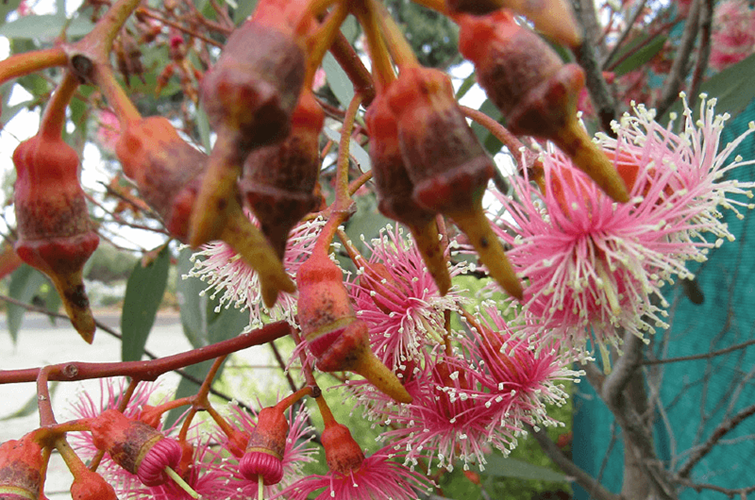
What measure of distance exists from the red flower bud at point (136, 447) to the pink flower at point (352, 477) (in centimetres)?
17

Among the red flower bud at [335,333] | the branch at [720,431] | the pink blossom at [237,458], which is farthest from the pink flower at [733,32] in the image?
the red flower bud at [335,333]

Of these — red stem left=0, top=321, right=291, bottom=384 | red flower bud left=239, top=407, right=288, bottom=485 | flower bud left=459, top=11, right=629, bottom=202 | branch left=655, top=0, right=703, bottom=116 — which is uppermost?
branch left=655, top=0, right=703, bottom=116

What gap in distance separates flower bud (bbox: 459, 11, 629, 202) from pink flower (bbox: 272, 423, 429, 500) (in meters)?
0.50

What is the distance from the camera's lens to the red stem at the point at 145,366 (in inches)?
24.2

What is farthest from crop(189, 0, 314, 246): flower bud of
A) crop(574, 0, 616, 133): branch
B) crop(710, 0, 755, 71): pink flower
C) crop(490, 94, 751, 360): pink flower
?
crop(710, 0, 755, 71): pink flower

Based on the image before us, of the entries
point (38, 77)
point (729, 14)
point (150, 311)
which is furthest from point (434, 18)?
point (150, 311)

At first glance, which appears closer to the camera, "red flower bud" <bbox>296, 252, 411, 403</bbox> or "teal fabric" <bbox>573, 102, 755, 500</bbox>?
"red flower bud" <bbox>296, 252, 411, 403</bbox>

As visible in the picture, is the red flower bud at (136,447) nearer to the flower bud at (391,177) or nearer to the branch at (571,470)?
the flower bud at (391,177)

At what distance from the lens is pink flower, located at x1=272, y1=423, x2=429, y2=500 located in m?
0.68

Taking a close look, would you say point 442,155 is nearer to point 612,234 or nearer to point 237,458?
point 612,234

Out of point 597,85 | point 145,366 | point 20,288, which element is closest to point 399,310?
point 145,366

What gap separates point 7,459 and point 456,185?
509 millimetres

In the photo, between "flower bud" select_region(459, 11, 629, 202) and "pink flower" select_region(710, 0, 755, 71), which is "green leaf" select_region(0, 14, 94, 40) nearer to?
"flower bud" select_region(459, 11, 629, 202)

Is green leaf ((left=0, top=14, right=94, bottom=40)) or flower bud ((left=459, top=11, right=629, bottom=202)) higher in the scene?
green leaf ((left=0, top=14, right=94, bottom=40))
